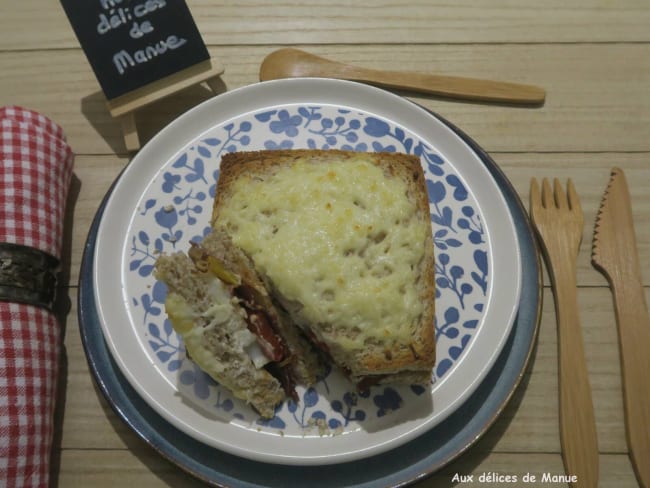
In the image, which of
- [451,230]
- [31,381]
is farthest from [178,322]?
[451,230]

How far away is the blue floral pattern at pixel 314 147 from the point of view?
6.39ft

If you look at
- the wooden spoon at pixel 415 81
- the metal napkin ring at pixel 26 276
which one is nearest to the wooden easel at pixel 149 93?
the wooden spoon at pixel 415 81

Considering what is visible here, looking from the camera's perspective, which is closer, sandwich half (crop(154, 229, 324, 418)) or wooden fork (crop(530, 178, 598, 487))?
sandwich half (crop(154, 229, 324, 418))

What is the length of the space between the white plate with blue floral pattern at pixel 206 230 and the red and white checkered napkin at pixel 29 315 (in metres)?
0.24

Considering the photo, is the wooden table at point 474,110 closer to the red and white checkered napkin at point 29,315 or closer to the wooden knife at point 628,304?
the wooden knife at point 628,304

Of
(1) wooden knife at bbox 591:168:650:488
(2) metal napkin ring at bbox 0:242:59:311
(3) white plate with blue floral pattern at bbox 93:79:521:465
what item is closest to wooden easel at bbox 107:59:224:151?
(3) white plate with blue floral pattern at bbox 93:79:521:465

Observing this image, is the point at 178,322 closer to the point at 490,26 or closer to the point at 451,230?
the point at 451,230

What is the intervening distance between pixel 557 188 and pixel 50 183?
2327 mm

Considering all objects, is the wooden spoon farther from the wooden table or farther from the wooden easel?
the wooden easel

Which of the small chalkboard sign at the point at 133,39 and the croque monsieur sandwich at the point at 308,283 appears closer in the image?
the croque monsieur sandwich at the point at 308,283

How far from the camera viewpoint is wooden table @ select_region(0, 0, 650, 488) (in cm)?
199

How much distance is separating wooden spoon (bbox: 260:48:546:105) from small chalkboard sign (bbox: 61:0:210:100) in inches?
17.3

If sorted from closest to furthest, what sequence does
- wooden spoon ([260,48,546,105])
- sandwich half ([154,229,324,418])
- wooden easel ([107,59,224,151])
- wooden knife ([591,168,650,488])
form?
sandwich half ([154,229,324,418]), wooden knife ([591,168,650,488]), wooden easel ([107,59,224,151]), wooden spoon ([260,48,546,105])

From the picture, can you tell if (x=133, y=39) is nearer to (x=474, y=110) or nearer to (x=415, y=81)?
(x=415, y=81)
